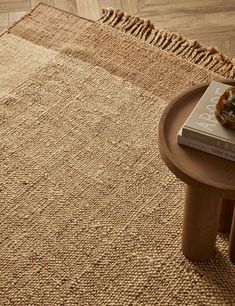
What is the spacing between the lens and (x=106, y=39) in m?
1.96

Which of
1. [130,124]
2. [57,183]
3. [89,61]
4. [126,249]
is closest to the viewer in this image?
[126,249]

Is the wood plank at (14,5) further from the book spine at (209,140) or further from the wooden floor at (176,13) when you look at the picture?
the book spine at (209,140)

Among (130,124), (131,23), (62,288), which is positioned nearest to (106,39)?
(131,23)

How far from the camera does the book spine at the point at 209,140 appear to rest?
1170 millimetres

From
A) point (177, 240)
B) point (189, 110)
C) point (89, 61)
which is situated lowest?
point (177, 240)

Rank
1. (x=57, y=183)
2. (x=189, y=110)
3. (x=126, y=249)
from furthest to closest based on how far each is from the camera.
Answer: (x=57, y=183) < (x=126, y=249) < (x=189, y=110)

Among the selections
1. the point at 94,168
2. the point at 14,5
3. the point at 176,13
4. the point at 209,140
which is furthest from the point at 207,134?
the point at 14,5

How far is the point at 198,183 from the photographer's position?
1.16 metres

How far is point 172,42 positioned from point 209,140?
2.69ft

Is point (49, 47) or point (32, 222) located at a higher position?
point (49, 47)

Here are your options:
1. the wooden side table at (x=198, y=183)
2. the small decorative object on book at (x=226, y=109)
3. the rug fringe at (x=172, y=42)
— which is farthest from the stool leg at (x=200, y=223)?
the rug fringe at (x=172, y=42)

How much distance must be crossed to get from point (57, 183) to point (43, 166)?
2.6 inches

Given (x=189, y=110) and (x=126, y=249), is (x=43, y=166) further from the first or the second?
(x=189, y=110)

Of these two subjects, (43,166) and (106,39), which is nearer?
(43,166)
